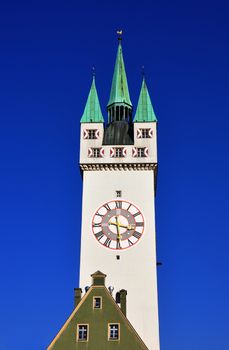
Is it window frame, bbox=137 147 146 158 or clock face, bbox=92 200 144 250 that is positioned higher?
window frame, bbox=137 147 146 158

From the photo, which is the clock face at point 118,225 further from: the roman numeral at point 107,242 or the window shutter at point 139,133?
the window shutter at point 139,133

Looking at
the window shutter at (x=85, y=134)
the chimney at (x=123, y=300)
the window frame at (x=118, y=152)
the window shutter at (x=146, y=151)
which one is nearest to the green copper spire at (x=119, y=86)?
the window shutter at (x=85, y=134)

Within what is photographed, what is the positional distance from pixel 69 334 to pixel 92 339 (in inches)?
46.2

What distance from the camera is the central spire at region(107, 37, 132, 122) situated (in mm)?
46062

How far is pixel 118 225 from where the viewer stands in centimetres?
4100

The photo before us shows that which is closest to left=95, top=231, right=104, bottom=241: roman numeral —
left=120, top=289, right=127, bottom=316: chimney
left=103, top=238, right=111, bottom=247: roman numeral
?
left=103, top=238, right=111, bottom=247: roman numeral

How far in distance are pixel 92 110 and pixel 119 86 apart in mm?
3329

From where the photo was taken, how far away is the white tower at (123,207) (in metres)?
39.3

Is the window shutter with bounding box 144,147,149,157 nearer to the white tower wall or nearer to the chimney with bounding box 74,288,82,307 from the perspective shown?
the white tower wall

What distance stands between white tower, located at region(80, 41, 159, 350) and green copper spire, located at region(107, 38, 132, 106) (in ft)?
4.87

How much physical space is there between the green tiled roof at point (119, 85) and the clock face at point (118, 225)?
8.38 meters

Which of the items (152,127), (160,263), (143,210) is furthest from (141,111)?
(160,263)

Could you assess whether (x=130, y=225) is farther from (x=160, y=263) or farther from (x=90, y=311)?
(x=90, y=311)

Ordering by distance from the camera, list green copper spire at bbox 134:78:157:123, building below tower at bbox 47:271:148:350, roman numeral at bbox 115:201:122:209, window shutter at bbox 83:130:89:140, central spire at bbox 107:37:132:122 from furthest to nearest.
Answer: central spire at bbox 107:37:132:122 → green copper spire at bbox 134:78:157:123 → window shutter at bbox 83:130:89:140 → roman numeral at bbox 115:201:122:209 → building below tower at bbox 47:271:148:350
